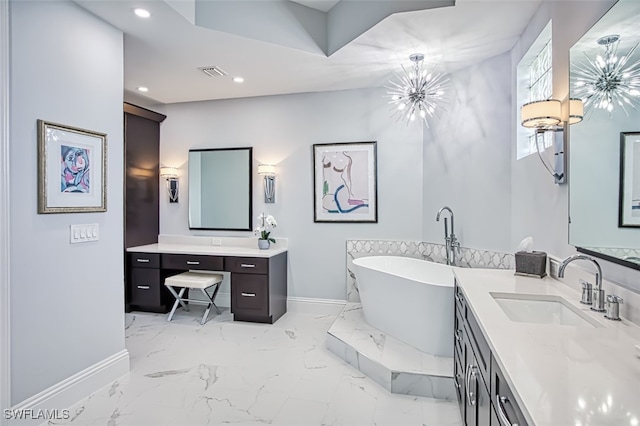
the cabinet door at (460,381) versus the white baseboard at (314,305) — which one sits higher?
Answer: the cabinet door at (460,381)

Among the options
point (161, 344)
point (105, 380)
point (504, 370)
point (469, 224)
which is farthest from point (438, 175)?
point (105, 380)

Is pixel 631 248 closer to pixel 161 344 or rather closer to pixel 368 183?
pixel 368 183

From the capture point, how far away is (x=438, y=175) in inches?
154

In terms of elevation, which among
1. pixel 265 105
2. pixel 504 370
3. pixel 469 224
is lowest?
pixel 504 370

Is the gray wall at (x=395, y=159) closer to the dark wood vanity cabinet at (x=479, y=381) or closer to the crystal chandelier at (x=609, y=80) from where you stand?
the crystal chandelier at (x=609, y=80)

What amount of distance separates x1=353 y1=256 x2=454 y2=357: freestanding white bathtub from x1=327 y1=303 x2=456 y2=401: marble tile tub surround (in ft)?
0.27

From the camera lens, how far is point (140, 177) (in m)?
4.52

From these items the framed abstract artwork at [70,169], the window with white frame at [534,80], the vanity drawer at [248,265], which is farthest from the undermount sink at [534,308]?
the framed abstract artwork at [70,169]

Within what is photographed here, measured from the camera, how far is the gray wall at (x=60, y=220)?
2061 mm

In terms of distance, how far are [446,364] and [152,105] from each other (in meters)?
4.75

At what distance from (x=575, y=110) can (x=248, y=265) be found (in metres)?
3.22

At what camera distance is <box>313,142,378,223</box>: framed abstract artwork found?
4.22 metres

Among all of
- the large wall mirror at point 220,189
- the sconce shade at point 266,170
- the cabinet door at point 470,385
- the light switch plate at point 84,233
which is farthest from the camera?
the large wall mirror at point 220,189

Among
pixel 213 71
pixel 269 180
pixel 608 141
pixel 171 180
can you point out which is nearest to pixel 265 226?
pixel 269 180
